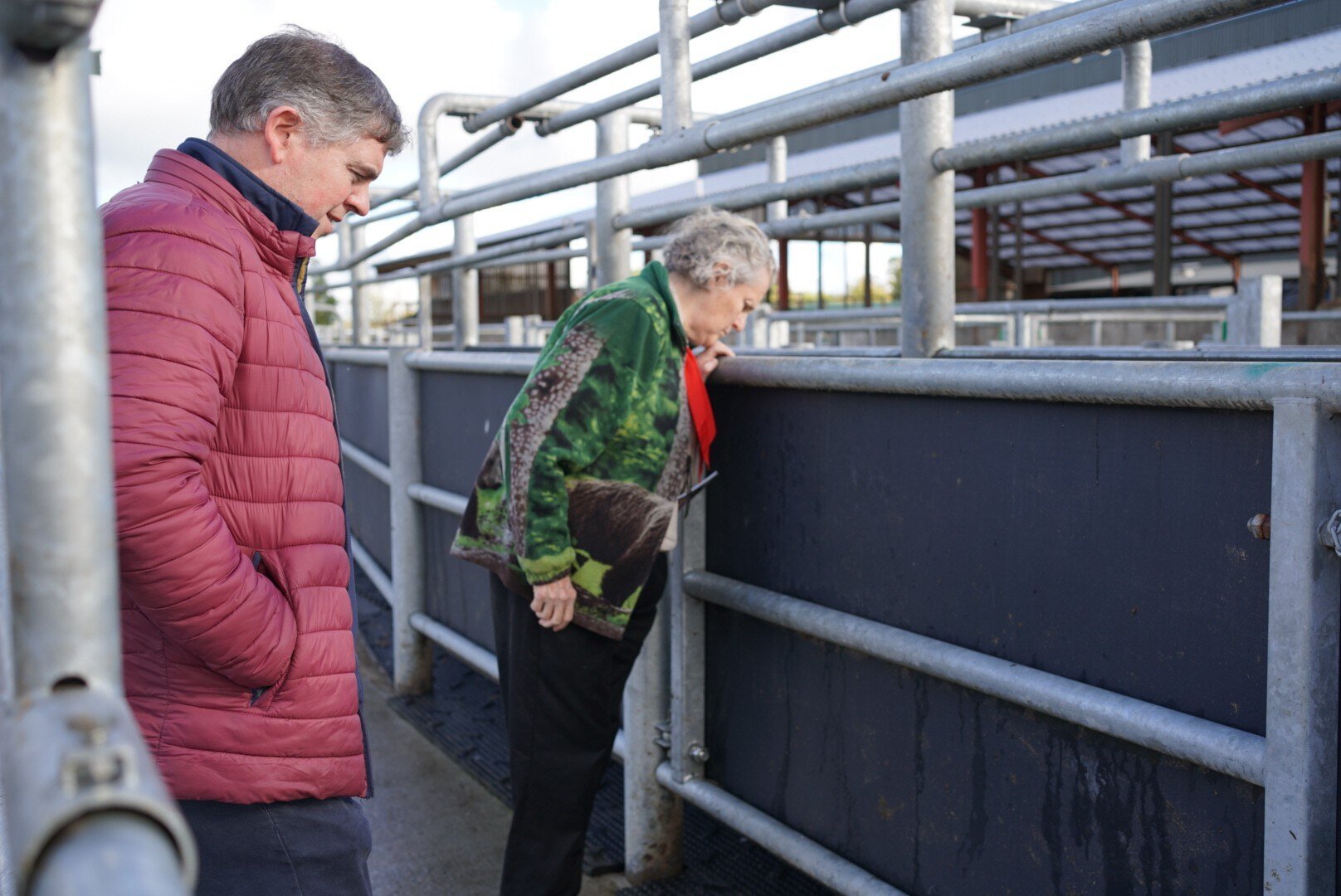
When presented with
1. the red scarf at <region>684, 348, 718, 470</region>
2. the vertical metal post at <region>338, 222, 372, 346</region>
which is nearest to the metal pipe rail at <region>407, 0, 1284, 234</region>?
the red scarf at <region>684, 348, 718, 470</region>

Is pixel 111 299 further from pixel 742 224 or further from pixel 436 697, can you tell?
pixel 436 697

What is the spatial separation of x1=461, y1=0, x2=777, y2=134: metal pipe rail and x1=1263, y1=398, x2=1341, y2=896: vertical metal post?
1464 millimetres

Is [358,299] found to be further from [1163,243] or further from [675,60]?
[1163,243]

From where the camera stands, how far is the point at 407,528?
4.52m

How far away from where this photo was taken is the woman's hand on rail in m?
2.42

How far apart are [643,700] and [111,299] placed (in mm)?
1808

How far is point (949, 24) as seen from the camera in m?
2.23

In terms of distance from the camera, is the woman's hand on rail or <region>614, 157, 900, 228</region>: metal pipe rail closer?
the woman's hand on rail

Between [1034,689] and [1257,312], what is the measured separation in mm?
3861

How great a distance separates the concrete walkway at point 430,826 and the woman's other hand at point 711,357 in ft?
3.97

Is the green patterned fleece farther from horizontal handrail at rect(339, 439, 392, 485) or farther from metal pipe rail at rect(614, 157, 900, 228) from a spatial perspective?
horizontal handrail at rect(339, 439, 392, 485)

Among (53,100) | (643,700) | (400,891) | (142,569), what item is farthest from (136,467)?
(400,891)

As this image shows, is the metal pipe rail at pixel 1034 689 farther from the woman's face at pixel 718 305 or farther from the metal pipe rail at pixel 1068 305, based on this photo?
the metal pipe rail at pixel 1068 305

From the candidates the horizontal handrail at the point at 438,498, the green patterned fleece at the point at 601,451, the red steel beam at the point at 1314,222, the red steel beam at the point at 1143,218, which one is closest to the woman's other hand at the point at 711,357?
the green patterned fleece at the point at 601,451
